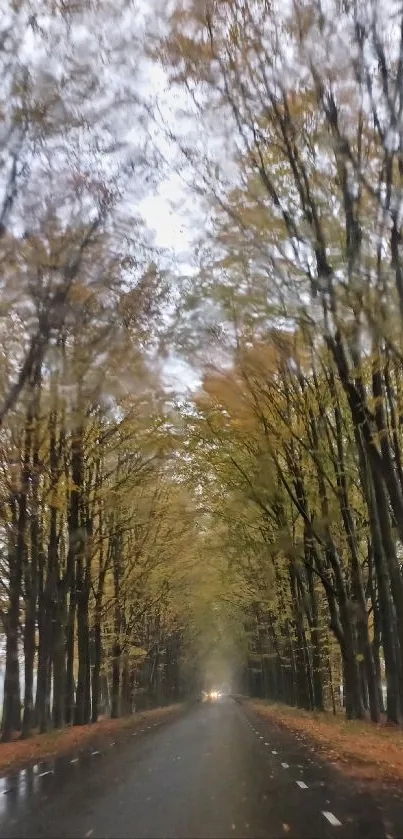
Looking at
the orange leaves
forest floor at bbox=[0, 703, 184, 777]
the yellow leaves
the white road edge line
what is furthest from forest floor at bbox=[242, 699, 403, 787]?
the yellow leaves

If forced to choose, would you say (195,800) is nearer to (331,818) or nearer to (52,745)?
(331,818)

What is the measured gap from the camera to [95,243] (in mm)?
12984

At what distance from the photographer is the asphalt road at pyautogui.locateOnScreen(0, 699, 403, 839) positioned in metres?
7.08

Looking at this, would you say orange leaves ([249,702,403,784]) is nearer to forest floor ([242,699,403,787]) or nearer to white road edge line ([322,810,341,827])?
forest floor ([242,699,403,787])

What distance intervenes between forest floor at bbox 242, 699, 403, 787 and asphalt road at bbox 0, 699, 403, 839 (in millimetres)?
450

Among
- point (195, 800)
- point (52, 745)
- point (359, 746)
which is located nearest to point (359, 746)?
point (359, 746)

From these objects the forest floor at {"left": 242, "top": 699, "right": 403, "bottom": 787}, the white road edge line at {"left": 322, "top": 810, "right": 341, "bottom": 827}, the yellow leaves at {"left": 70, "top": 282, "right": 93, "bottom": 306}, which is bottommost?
the forest floor at {"left": 242, "top": 699, "right": 403, "bottom": 787}

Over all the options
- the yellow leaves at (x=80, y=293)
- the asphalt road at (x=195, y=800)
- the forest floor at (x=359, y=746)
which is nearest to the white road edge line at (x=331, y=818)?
the asphalt road at (x=195, y=800)

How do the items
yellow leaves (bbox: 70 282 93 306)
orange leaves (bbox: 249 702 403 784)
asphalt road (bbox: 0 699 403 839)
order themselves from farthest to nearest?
yellow leaves (bbox: 70 282 93 306)
orange leaves (bbox: 249 702 403 784)
asphalt road (bbox: 0 699 403 839)

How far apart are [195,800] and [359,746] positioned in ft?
21.8

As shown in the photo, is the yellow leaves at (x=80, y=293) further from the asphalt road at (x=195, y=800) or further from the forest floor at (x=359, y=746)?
the forest floor at (x=359, y=746)

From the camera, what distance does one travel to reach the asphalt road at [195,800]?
7.08 m

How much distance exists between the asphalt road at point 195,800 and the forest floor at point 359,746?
0.45 m

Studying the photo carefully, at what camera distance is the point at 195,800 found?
893cm
